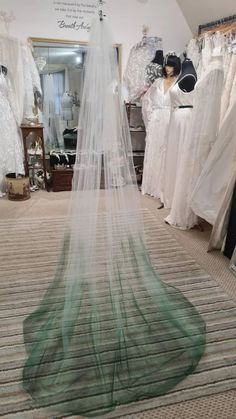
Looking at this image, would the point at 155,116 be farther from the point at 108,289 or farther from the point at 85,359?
the point at 85,359

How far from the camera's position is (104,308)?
168 cm

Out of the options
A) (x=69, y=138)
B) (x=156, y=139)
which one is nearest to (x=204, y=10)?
(x=156, y=139)

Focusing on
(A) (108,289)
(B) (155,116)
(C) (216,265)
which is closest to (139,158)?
(B) (155,116)

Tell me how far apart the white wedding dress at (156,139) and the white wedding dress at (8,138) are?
1607 millimetres

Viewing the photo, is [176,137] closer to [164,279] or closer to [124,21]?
[164,279]

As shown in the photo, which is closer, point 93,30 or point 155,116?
Answer: point 93,30

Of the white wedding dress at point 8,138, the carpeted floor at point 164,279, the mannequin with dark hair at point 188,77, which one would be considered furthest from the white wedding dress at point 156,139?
the white wedding dress at point 8,138

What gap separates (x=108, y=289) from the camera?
67.2 inches

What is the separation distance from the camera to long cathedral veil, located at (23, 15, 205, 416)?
4.12ft

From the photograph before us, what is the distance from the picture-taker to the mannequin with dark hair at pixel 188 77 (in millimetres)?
2695

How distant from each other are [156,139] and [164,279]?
201 cm

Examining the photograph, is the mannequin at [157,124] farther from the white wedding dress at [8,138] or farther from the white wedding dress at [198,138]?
the white wedding dress at [8,138]

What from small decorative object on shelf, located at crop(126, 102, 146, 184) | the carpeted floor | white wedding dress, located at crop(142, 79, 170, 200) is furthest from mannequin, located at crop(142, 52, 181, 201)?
the carpeted floor

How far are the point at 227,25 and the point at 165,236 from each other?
2.27m
